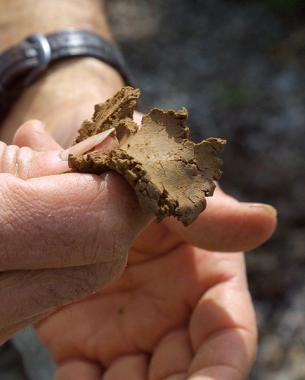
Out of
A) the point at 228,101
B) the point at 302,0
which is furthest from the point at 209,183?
the point at 302,0

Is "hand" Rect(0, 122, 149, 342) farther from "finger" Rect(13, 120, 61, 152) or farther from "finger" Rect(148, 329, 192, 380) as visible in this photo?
"finger" Rect(148, 329, 192, 380)

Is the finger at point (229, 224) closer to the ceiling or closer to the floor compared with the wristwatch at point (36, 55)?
closer to the floor

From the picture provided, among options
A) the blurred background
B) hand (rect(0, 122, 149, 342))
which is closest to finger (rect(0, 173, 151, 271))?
hand (rect(0, 122, 149, 342))

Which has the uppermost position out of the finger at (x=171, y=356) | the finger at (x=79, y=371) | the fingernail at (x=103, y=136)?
the fingernail at (x=103, y=136)

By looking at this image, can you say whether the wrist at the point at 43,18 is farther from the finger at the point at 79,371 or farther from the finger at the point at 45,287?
the finger at the point at 45,287

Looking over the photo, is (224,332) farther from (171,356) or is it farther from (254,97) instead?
(254,97)

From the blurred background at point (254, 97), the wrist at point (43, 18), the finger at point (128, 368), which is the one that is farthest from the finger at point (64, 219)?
the blurred background at point (254, 97)

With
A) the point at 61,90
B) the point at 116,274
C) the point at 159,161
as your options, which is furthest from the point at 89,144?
the point at 61,90
